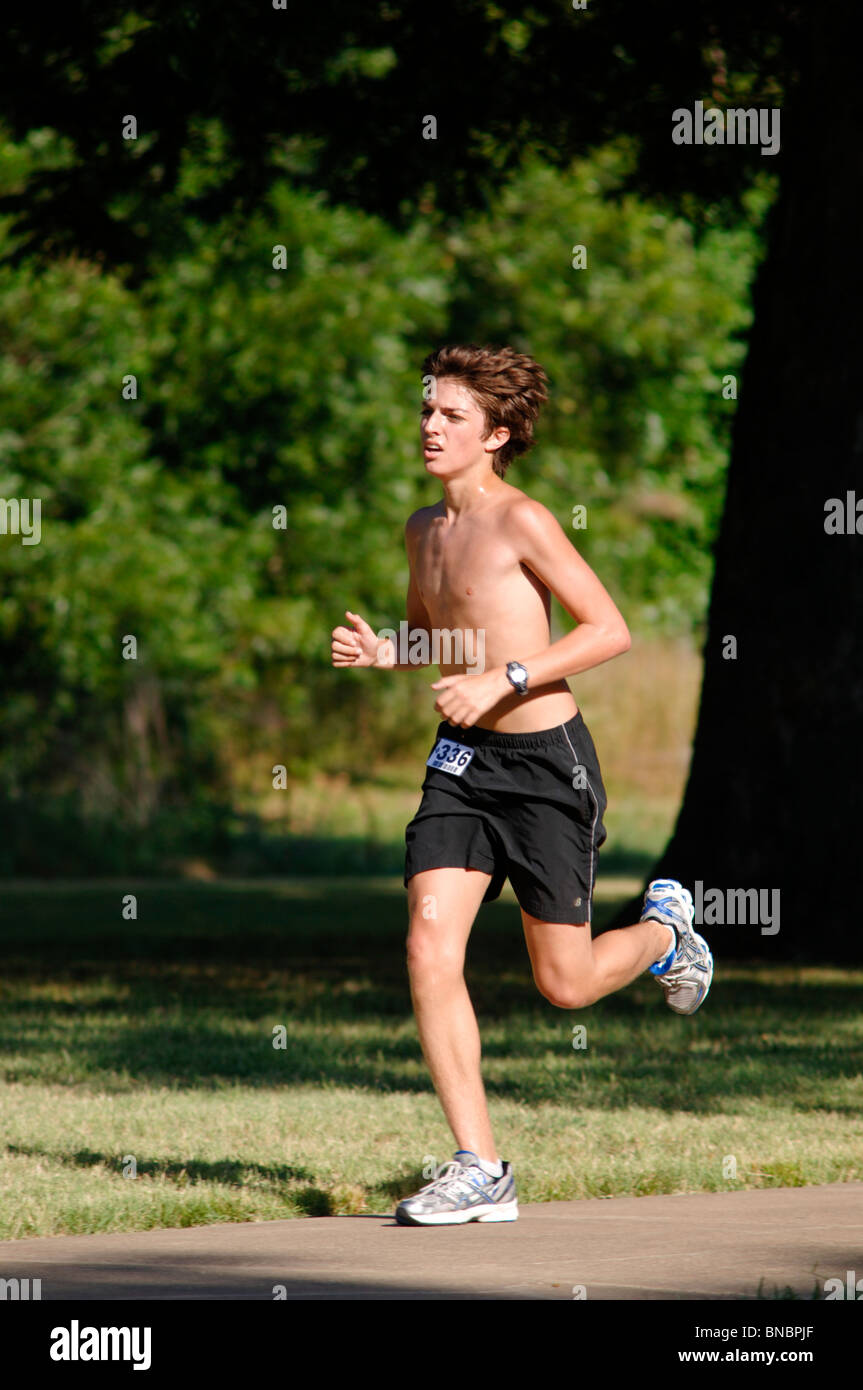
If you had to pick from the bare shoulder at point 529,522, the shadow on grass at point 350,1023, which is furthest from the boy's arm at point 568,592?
the shadow on grass at point 350,1023

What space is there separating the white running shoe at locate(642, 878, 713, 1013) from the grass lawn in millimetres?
480

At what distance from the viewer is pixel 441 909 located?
5.29 meters

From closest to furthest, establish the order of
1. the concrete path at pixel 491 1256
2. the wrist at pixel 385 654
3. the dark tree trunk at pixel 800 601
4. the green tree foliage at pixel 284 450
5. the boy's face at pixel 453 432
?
the concrete path at pixel 491 1256
the boy's face at pixel 453 432
the wrist at pixel 385 654
the dark tree trunk at pixel 800 601
the green tree foliage at pixel 284 450

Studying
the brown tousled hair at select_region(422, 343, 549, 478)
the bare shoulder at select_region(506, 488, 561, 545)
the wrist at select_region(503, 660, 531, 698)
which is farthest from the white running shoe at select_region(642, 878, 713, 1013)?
the brown tousled hair at select_region(422, 343, 549, 478)

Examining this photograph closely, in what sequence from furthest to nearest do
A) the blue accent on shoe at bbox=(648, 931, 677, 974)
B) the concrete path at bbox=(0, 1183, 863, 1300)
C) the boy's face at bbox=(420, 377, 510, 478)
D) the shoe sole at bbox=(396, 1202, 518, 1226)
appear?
1. the blue accent on shoe at bbox=(648, 931, 677, 974)
2. the boy's face at bbox=(420, 377, 510, 478)
3. the shoe sole at bbox=(396, 1202, 518, 1226)
4. the concrete path at bbox=(0, 1183, 863, 1300)

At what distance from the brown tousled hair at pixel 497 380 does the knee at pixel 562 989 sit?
1.44 meters

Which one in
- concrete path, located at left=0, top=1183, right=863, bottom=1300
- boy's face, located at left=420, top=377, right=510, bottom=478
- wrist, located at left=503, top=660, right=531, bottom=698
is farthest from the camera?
boy's face, located at left=420, top=377, right=510, bottom=478

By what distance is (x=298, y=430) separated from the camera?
2361cm

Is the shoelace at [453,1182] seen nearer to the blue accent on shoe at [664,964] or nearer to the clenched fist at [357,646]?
the blue accent on shoe at [664,964]

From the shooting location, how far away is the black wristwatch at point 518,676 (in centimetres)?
524

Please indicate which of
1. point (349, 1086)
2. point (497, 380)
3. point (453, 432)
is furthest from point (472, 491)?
point (349, 1086)

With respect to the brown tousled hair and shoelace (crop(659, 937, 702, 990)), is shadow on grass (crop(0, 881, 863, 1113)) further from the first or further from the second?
the brown tousled hair

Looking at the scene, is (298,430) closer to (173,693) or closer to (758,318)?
(173,693)

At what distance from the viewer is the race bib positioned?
5.44 m
